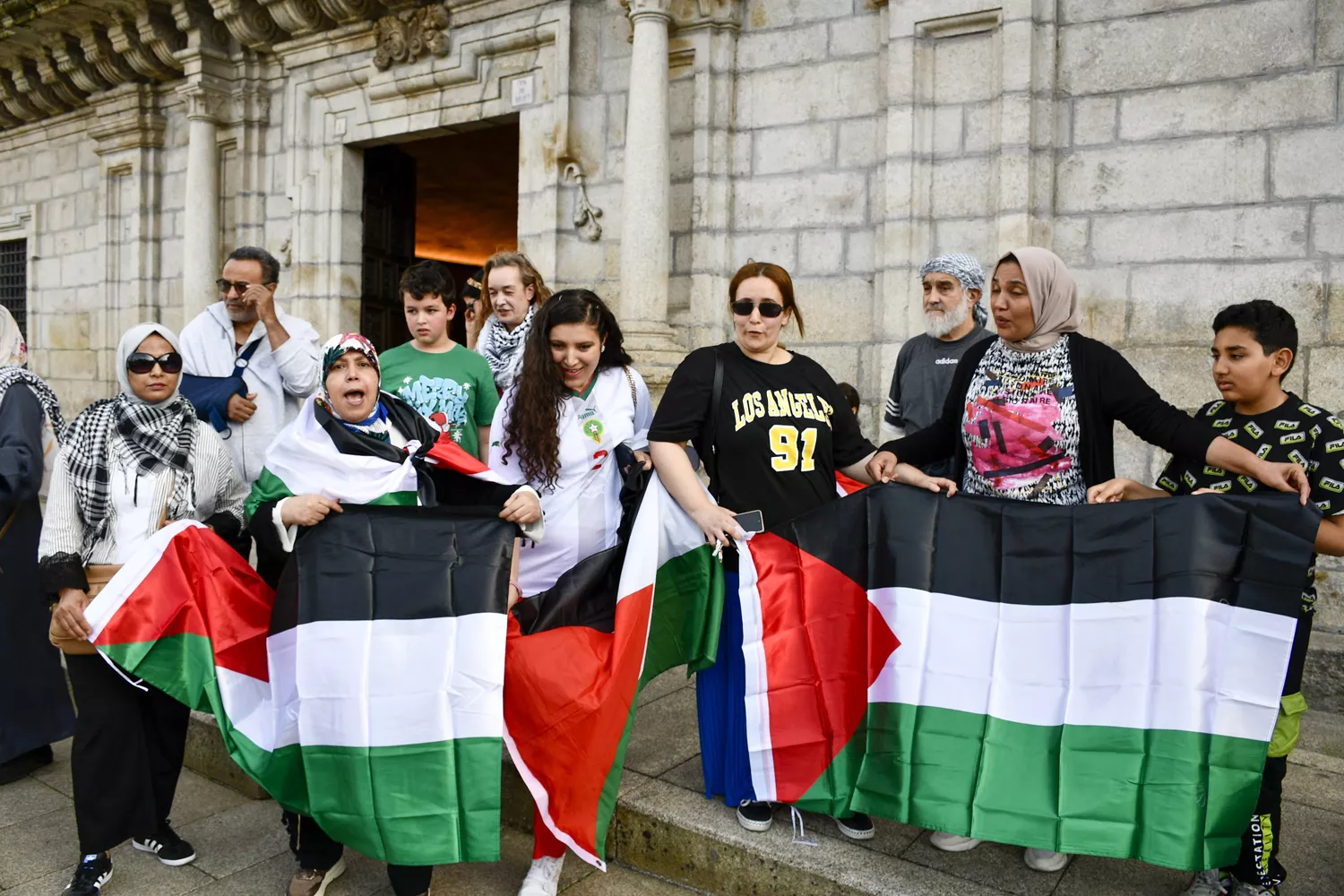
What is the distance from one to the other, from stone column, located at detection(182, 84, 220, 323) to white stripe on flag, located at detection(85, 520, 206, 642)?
8004mm

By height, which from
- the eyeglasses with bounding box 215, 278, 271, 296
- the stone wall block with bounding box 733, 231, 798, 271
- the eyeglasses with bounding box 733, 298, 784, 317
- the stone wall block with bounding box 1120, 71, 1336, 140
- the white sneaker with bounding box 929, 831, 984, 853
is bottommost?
the white sneaker with bounding box 929, 831, 984, 853

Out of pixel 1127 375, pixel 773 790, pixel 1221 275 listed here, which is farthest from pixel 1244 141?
pixel 773 790

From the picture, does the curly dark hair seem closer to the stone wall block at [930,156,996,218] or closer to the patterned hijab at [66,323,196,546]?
the patterned hijab at [66,323,196,546]

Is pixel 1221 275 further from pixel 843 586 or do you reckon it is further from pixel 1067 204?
pixel 843 586

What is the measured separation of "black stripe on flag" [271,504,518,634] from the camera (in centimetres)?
303

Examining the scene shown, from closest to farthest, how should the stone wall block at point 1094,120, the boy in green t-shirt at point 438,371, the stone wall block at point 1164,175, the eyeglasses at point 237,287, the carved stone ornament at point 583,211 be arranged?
the boy in green t-shirt at point 438,371 < the eyeglasses at point 237,287 < the stone wall block at point 1164,175 < the stone wall block at point 1094,120 < the carved stone ornament at point 583,211

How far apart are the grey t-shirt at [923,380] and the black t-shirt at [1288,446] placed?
1.46m

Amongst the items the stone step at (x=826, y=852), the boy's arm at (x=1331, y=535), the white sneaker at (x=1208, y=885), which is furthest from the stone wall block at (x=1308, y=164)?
the white sneaker at (x=1208, y=885)

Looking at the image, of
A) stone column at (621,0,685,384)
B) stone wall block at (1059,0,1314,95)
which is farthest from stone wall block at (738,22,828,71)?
stone wall block at (1059,0,1314,95)

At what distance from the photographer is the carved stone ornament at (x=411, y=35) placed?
8641 mm

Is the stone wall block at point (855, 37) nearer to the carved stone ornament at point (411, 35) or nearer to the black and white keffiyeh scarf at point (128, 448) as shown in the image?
the carved stone ornament at point (411, 35)

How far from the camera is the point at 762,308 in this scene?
10.8ft

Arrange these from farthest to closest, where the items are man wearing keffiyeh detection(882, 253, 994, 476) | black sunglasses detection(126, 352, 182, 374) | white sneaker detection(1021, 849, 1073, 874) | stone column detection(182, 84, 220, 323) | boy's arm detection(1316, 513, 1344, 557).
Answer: stone column detection(182, 84, 220, 323)
man wearing keffiyeh detection(882, 253, 994, 476)
black sunglasses detection(126, 352, 182, 374)
white sneaker detection(1021, 849, 1073, 874)
boy's arm detection(1316, 513, 1344, 557)

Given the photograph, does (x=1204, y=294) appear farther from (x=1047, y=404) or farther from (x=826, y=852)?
(x=826, y=852)
